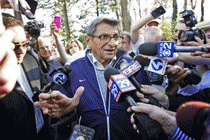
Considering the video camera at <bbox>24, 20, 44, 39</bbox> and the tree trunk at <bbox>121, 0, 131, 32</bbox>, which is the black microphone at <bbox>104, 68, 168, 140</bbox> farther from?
the tree trunk at <bbox>121, 0, 131, 32</bbox>

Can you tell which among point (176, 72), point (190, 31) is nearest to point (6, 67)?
point (176, 72)

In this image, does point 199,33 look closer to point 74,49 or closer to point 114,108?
point 114,108

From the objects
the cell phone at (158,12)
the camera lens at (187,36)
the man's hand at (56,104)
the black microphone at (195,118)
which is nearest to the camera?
the black microphone at (195,118)

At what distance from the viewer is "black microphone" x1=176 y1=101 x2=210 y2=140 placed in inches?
23.8

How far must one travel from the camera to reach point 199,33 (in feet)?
5.53

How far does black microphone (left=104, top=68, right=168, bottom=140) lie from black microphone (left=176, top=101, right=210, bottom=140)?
22 centimetres

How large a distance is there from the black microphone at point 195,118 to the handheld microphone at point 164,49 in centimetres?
74

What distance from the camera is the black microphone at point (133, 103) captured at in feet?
2.88

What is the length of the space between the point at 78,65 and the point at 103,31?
0.56 m

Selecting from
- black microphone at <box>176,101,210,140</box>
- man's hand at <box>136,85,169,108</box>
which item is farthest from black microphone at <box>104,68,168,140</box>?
man's hand at <box>136,85,169,108</box>

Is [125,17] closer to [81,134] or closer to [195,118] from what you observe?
[81,134]

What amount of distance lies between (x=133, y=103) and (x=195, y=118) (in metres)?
0.49

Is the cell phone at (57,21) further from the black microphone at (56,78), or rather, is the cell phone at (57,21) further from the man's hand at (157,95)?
the man's hand at (157,95)

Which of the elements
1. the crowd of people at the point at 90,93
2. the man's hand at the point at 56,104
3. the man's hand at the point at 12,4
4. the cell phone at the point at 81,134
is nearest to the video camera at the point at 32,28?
the crowd of people at the point at 90,93
